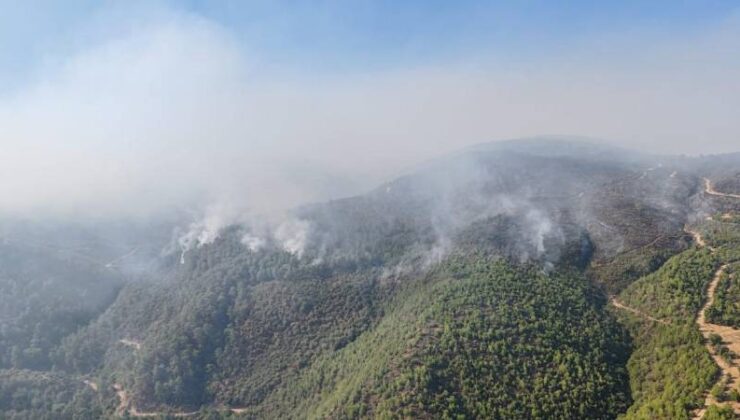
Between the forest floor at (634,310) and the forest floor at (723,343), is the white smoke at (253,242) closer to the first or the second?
the forest floor at (634,310)

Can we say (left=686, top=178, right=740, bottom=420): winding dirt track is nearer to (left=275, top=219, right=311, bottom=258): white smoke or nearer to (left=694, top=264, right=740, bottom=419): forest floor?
(left=694, top=264, right=740, bottom=419): forest floor

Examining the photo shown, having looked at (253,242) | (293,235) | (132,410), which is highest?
(293,235)

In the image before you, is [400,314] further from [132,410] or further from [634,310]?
[132,410]

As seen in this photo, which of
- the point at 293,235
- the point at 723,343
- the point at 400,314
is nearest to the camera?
the point at 723,343

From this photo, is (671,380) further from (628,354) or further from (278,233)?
(278,233)

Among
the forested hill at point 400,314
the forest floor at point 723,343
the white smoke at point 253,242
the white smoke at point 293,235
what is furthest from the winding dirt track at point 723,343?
the white smoke at point 253,242

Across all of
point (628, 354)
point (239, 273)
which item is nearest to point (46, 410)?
point (239, 273)

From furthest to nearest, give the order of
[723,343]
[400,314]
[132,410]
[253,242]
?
1. [253,242]
2. [132,410]
3. [400,314]
4. [723,343]

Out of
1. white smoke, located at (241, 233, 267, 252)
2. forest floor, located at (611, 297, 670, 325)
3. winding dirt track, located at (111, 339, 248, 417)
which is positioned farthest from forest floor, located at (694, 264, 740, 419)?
white smoke, located at (241, 233, 267, 252)

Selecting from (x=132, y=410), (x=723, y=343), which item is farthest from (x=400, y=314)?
(x=132, y=410)
